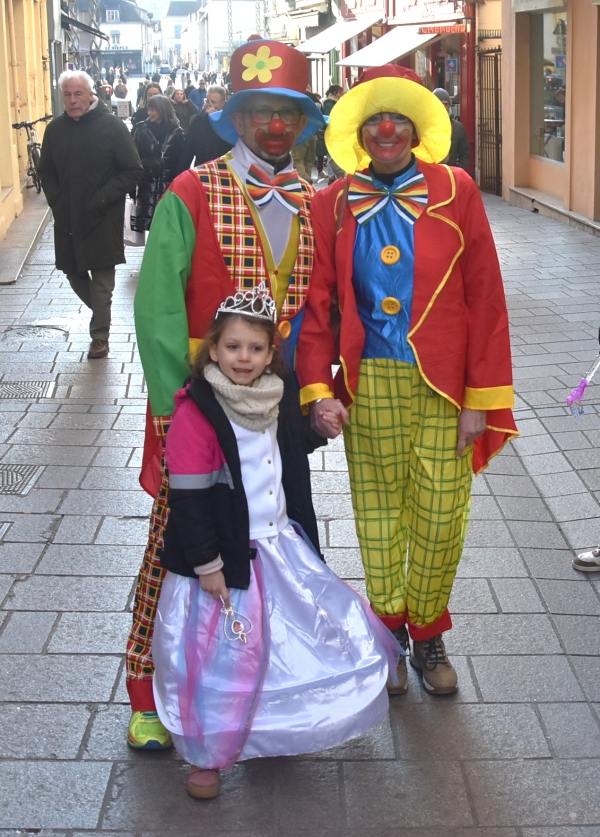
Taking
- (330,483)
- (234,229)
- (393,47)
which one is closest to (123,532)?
(330,483)

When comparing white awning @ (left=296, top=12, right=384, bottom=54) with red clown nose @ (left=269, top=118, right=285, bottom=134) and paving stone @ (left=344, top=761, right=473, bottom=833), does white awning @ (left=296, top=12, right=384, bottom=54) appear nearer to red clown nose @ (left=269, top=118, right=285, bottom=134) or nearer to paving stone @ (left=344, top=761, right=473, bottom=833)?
red clown nose @ (left=269, top=118, right=285, bottom=134)

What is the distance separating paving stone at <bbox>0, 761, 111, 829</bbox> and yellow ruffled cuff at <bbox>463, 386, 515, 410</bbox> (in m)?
1.45

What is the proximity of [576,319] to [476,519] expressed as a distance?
15.2ft

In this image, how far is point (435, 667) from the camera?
3.71m

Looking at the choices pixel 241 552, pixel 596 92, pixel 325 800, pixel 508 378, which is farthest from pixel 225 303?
pixel 596 92

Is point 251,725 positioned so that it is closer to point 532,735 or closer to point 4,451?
point 532,735

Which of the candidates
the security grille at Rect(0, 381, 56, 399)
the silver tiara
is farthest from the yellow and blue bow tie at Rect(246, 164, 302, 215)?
the security grille at Rect(0, 381, 56, 399)

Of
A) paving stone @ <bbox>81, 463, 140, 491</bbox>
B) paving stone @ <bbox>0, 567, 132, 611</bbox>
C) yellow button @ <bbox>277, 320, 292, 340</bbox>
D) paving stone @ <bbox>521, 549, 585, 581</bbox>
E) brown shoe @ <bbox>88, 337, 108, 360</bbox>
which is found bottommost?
paving stone @ <bbox>521, 549, 585, 581</bbox>

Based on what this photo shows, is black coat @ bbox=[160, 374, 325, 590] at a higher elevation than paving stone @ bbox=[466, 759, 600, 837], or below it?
higher

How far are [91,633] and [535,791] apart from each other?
165 cm

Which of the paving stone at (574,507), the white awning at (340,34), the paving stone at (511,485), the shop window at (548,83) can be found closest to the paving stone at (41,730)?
the paving stone at (574,507)

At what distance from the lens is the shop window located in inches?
659

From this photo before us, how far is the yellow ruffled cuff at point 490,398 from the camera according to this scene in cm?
345

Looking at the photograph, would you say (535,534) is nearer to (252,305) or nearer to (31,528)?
(31,528)
